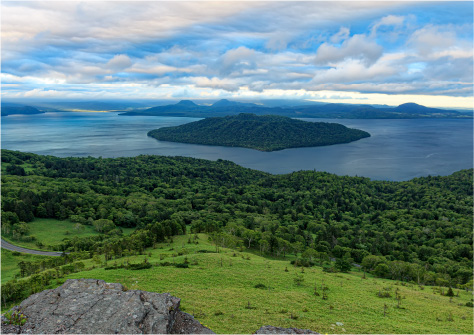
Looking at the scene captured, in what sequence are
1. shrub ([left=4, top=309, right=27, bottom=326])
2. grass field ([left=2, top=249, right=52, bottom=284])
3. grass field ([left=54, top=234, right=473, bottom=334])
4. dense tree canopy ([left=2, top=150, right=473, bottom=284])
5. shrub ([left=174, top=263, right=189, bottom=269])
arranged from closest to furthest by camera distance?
shrub ([left=4, top=309, right=27, bottom=326])
grass field ([left=54, top=234, right=473, bottom=334])
shrub ([left=174, top=263, right=189, bottom=269])
grass field ([left=2, top=249, right=52, bottom=284])
dense tree canopy ([left=2, top=150, right=473, bottom=284])

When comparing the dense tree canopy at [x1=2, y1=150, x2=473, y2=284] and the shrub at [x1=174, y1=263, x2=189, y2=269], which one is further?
the dense tree canopy at [x1=2, y1=150, x2=473, y2=284]

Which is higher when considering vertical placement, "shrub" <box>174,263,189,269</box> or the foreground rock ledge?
the foreground rock ledge

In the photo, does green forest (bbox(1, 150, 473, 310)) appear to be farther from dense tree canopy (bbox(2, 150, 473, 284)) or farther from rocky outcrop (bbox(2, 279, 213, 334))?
rocky outcrop (bbox(2, 279, 213, 334))

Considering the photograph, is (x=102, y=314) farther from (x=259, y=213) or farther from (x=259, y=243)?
(x=259, y=213)

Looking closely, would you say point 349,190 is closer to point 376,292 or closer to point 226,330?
point 376,292

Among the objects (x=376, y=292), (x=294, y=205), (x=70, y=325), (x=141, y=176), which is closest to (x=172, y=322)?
(x=70, y=325)

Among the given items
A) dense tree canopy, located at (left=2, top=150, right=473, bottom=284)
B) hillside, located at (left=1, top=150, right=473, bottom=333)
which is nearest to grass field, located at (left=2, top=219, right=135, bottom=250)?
hillside, located at (left=1, top=150, right=473, bottom=333)

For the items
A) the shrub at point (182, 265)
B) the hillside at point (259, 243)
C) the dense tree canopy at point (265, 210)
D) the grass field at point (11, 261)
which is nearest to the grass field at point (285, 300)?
the hillside at point (259, 243)
